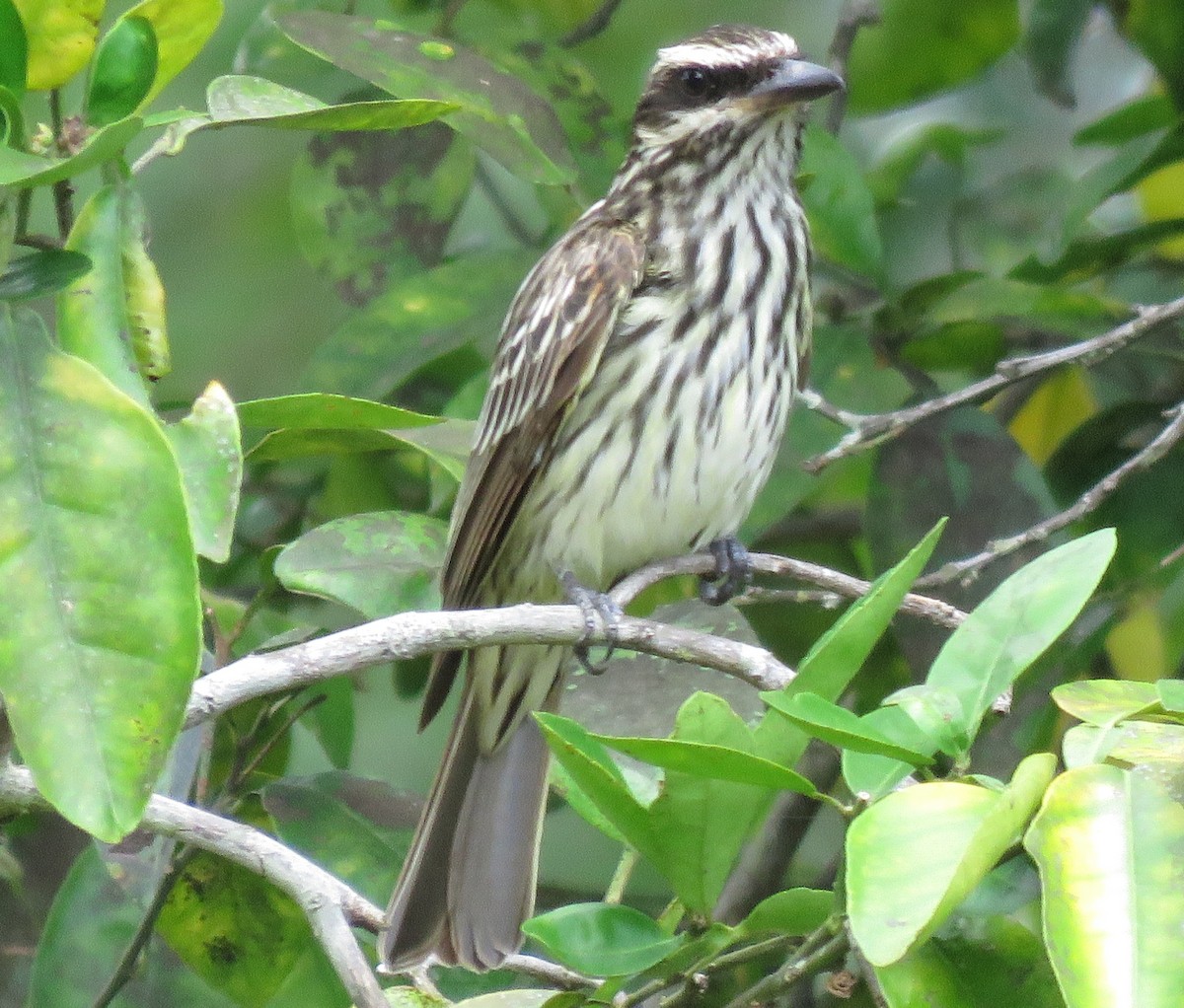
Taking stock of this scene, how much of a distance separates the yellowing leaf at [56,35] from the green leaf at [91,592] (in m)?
0.38

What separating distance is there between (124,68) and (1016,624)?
1126 mm

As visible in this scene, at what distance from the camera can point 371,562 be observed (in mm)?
2689

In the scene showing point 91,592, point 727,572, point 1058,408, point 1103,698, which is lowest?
point 727,572

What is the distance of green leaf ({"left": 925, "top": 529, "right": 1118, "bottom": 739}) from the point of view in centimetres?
173

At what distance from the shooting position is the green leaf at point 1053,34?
371cm

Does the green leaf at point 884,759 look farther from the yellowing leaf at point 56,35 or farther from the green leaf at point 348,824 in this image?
the green leaf at point 348,824

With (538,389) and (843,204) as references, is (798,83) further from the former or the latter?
(538,389)

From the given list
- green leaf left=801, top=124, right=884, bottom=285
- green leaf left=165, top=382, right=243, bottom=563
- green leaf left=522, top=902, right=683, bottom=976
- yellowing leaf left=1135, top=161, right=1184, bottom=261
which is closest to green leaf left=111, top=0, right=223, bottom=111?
green leaf left=165, top=382, right=243, bottom=563

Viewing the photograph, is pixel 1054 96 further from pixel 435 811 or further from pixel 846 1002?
pixel 846 1002

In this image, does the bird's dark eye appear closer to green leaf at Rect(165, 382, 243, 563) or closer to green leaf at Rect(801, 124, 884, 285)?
green leaf at Rect(801, 124, 884, 285)

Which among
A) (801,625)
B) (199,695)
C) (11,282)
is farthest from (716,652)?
(801,625)

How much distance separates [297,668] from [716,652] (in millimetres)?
507

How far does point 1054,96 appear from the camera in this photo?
12.4ft

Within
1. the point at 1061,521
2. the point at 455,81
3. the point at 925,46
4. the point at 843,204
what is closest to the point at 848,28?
the point at 925,46
